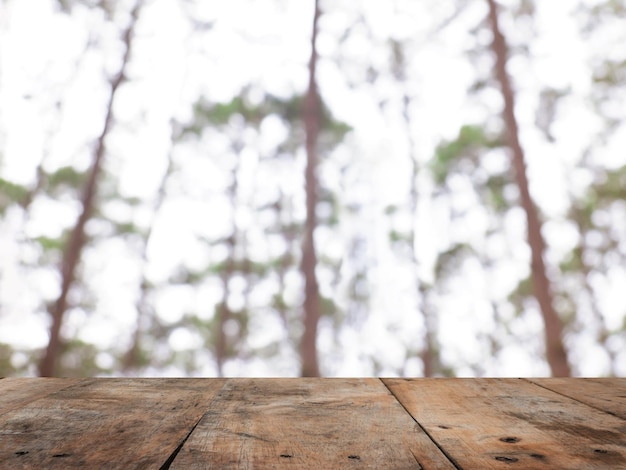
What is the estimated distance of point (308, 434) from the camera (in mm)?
581

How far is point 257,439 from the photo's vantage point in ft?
1.84

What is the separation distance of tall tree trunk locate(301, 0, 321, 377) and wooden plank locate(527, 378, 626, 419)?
3153 millimetres

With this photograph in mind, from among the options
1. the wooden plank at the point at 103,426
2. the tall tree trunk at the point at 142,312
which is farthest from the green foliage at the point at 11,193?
the wooden plank at the point at 103,426

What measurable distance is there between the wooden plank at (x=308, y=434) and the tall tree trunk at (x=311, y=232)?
3.34m

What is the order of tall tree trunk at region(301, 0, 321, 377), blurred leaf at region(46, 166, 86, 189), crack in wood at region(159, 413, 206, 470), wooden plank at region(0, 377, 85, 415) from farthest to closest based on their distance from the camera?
blurred leaf at region(46, 166, 86, 189)
tall tree trunk at region(301, 0, 321, 377)
wooden plank at region(0, 377, 85, 415)
crack in wood at region(159, 413, 206, 470)

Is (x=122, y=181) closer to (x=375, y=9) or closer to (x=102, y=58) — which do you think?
(x=102, y=58)

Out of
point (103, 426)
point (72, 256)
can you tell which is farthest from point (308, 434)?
point (72, 256)

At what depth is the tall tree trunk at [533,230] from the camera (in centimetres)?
388

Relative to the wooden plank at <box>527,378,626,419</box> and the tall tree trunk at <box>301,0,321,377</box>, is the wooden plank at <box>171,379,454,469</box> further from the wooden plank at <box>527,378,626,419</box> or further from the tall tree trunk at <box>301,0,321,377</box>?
the tall tree trunk at <box>301,0,321,377</box>

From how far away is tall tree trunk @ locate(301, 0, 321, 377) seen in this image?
4164mm

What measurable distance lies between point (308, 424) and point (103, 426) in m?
0.23

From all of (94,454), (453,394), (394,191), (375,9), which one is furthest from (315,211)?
(94,454)

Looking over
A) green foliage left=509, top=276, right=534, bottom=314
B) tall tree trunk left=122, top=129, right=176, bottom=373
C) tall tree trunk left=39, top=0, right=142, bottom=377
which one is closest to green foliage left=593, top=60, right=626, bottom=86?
green foliage left=509, top=276, right=534, bottom=314

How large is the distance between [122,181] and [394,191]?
253 centimetres
